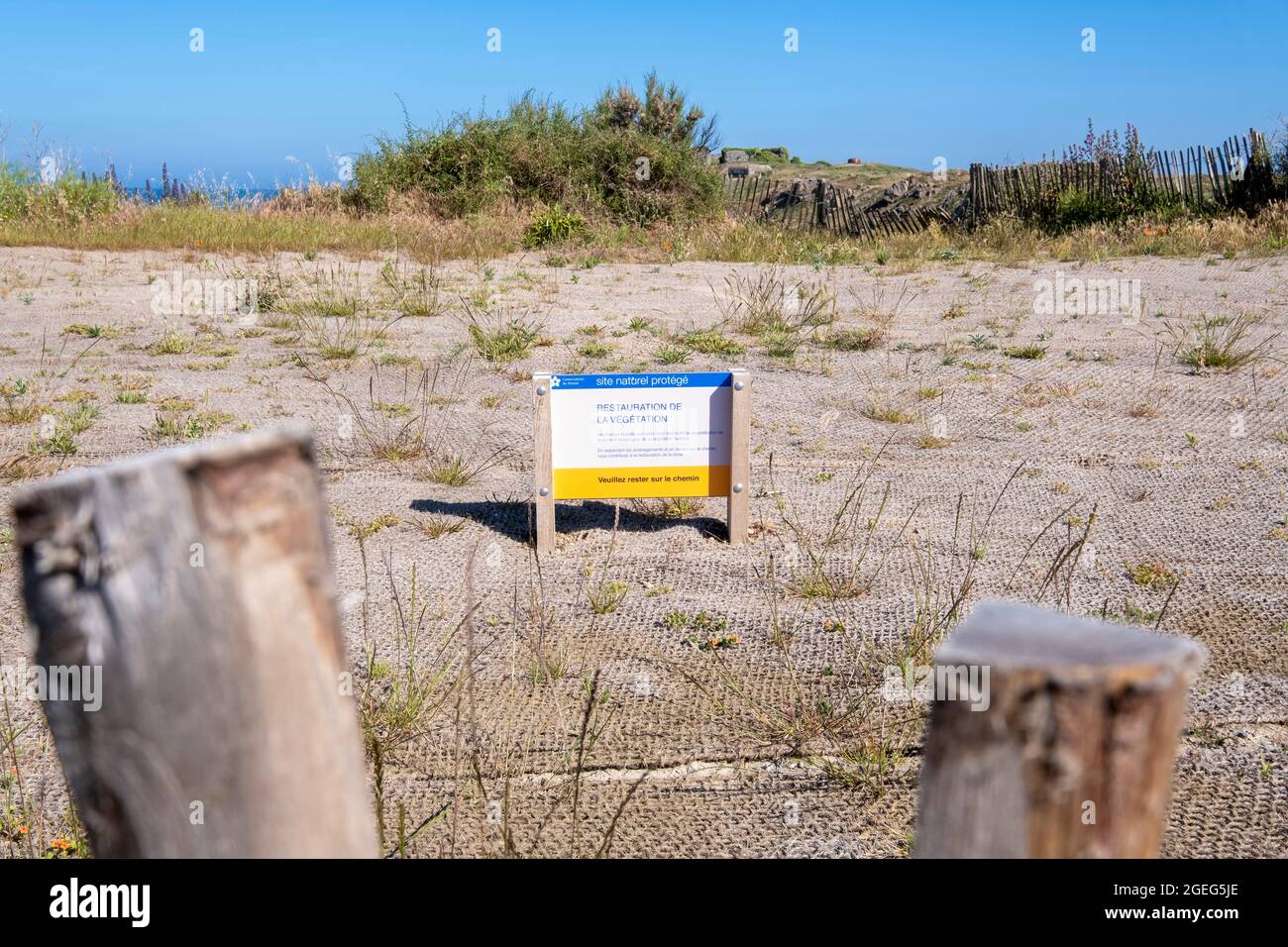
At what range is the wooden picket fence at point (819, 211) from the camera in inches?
703

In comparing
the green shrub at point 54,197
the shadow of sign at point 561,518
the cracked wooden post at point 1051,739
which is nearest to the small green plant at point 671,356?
the shadow of sign at point 561,518

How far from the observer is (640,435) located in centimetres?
443

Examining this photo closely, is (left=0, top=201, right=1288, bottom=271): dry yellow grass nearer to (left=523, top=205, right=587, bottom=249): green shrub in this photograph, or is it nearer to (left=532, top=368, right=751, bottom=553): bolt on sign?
(left=523, top=205, right=587, bottom=249): green shrub

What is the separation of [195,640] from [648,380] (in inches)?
140

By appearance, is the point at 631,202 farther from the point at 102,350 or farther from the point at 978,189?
the point at 102,350

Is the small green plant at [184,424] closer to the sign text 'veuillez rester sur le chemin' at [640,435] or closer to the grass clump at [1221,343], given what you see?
the sign text 'veuillez rester sur le chemin' at [640,435]

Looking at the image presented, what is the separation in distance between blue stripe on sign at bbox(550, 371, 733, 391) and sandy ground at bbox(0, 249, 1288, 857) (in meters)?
0.71

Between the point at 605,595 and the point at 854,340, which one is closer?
the point at 605,595

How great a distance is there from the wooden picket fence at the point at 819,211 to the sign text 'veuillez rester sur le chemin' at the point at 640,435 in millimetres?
13185

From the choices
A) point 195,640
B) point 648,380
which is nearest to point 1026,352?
point 648,380

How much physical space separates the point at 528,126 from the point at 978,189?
767cm

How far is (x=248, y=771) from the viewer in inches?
38.6

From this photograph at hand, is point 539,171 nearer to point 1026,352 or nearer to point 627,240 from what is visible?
point 627,240

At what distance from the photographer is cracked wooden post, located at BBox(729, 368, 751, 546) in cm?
442
